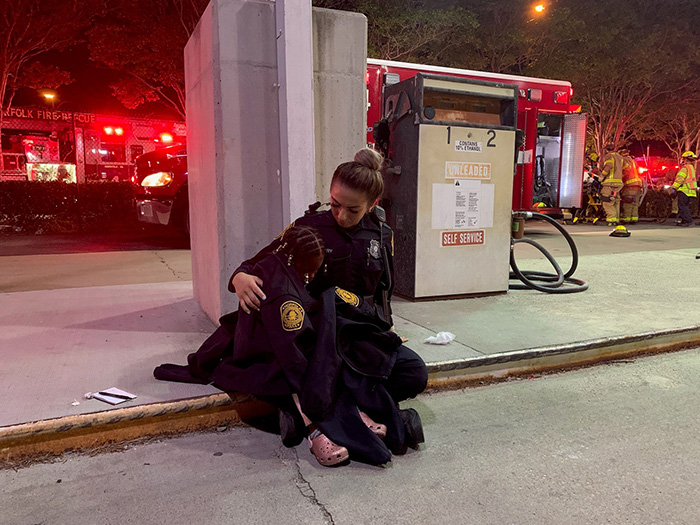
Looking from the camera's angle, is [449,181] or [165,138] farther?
[165,138]

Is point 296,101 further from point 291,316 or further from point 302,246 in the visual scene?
point 291,316

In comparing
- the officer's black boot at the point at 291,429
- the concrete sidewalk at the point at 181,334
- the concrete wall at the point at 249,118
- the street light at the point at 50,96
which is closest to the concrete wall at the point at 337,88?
the concrete wall at the point at 249,118

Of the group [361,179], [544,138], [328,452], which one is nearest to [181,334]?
[328,452]

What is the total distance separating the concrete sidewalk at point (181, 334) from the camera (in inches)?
113

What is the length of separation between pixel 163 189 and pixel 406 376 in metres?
7.30

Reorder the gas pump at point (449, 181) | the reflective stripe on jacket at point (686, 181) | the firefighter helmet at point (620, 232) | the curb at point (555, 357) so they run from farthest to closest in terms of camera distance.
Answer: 1. the reflective stripe on jacket at point (686, 181)
2. the firefighter helmet at point (620, 232)
3. the gas pump at point (449, 181)
4. the curb at point (555, 357)

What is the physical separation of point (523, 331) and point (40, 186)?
11140 mm

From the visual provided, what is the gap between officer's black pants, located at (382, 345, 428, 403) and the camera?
8.71 ft

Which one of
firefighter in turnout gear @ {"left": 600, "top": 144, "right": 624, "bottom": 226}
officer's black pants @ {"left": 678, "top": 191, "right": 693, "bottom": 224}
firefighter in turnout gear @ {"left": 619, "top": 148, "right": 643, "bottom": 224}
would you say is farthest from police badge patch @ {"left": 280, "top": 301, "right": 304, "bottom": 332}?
officer's black pants @ {"left": 678, "top": 191, "right": 693, "bottom": 224}

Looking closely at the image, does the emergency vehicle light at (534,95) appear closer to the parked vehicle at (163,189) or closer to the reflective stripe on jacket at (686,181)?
the reflective stripe on jacket at (686,181)

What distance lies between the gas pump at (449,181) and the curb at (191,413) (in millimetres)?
1622

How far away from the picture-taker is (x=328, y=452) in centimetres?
239

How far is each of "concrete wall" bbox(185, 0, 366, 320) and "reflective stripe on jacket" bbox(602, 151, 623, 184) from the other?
38.4 ft

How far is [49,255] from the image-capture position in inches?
326
